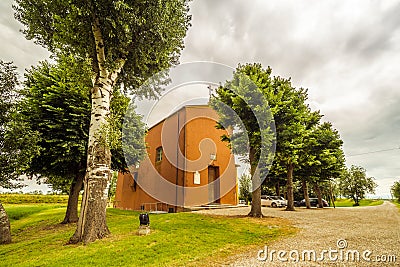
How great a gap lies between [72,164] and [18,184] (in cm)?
252

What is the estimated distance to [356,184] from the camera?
47.9m

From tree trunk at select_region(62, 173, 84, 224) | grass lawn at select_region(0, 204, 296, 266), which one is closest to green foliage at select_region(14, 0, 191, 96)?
grass lawn at select_region(0, 204, 296, 266)

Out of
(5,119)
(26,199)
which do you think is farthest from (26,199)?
(5,119)

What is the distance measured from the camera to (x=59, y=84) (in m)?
10.5

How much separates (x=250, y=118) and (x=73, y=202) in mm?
11099

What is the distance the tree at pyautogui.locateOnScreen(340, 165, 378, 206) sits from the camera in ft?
156

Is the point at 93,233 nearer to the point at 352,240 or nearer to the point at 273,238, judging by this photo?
the point at 273,238

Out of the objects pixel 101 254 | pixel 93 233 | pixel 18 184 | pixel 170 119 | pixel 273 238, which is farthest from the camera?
pixel 170 119

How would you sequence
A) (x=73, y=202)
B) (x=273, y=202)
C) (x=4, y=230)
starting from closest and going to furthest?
(x=4, y=230)
(x=73, y=202)
(x=273, y=202)

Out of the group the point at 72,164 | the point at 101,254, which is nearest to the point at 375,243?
the point at 101,254

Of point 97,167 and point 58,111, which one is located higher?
point 58,111

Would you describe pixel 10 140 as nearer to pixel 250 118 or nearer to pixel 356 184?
pixel 250 118

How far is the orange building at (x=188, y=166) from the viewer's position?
17.9m

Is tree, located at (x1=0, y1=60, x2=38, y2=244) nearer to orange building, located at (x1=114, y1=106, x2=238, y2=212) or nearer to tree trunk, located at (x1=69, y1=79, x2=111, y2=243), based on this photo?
tree trunk, located at (x1=69, y1=79, x2=111, y2=243)
